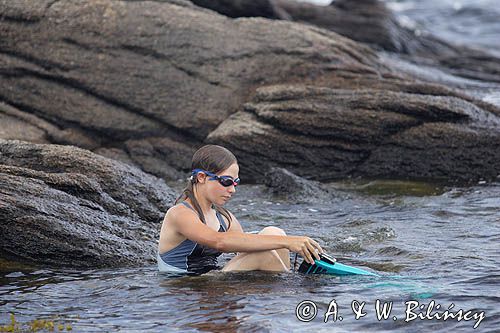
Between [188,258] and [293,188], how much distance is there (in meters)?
4.95

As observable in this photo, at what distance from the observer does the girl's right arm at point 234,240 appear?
855 cm

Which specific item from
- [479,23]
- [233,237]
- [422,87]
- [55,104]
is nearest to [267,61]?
[422,87]

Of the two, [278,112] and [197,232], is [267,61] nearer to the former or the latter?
[278,112]

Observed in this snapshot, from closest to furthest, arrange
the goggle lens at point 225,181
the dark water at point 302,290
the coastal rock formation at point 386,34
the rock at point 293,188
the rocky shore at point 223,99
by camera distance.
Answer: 1. the dark water at point 302,290
2. the goggle lens at point 225,181
3. the rock at point 293,188
4. the rocky shore at point 223,99
5. the coastal rock formation at point 386,34

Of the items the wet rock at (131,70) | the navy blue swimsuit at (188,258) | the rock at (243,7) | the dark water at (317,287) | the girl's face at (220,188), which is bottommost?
the dark water at (317,287)

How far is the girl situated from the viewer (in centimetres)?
880

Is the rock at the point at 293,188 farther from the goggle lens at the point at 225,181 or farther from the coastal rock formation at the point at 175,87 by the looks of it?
the goggle lens at the point at 225,181

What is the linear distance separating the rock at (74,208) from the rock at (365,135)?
12.3 feet

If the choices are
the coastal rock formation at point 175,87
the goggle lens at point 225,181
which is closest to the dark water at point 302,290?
the goggle lens at point 225,181

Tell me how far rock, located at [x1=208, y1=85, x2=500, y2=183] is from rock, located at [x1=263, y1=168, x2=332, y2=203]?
3.64 ft

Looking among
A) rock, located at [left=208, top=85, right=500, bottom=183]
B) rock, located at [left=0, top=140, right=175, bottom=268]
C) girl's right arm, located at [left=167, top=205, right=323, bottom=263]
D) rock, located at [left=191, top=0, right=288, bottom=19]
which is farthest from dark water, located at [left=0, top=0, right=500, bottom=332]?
rock, located at [left=191, top=0, right=288, bottom=19]

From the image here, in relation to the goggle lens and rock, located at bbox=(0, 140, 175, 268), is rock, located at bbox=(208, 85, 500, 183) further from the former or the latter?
the goggle lens

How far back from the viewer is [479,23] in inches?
1337

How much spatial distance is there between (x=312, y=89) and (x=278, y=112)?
0.72m
